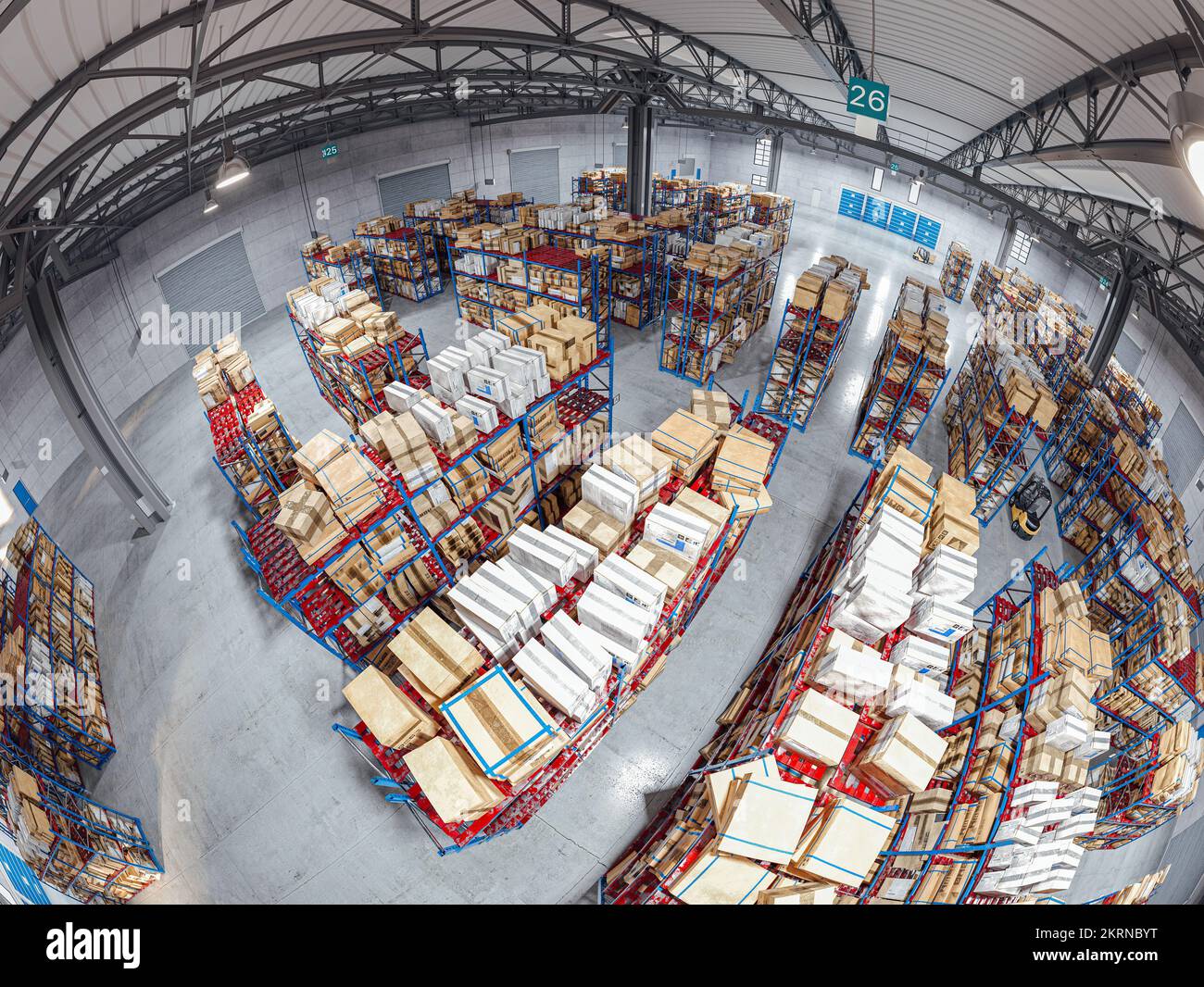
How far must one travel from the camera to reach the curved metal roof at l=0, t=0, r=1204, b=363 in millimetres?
4492

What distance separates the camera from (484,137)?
69.9ft

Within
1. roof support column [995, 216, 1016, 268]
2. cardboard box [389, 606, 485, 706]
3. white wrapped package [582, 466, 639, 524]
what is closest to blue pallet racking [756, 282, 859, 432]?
white wrapped package [582, 466, 639, 524]

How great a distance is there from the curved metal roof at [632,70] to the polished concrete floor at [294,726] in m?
5.03

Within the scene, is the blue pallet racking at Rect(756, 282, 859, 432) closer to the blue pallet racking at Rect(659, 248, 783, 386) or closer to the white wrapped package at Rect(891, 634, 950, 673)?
the blue pallet racking at Rect(659, 248, 783, 386)

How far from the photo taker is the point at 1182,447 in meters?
8.88

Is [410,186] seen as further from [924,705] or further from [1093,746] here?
[1093,746]

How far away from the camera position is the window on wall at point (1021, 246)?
691 inches

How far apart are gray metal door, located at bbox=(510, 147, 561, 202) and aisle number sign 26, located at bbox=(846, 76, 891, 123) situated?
20.0 meters

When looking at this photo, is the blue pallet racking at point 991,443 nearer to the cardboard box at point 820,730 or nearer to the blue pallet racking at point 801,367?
the blue pallet racking at point 801,367

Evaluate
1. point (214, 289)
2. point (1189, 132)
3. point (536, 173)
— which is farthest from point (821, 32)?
point (536, 173)

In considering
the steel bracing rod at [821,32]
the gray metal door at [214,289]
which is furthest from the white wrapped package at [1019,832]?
the gray metal door at [214,289]

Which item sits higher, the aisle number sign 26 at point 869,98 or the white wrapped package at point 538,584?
the aisle number sign 26 at point 869,98
